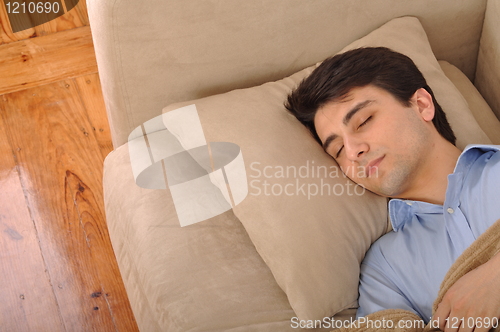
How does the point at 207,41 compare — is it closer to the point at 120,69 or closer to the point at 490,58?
the point at 120,69

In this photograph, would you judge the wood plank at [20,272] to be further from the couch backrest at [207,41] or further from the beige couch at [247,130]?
the couch backrest at [207,41]

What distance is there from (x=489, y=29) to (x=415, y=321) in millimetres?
1010

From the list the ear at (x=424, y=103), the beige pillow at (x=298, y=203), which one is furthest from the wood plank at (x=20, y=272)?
the ear at (x=424, y=103)

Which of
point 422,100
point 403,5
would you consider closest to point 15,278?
point 422,100

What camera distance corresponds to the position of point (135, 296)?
110cm

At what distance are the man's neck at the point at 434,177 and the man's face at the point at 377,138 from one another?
0.02m

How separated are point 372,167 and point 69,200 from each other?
44.9 inches

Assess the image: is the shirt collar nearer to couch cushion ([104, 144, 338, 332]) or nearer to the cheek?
the cheek

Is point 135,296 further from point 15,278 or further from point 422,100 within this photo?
point 422,100

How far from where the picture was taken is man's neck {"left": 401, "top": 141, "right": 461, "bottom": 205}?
113 cm

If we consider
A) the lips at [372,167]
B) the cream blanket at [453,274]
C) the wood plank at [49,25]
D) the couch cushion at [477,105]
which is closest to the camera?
the cream blanket at [453,274]

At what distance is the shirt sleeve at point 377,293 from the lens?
102 cm

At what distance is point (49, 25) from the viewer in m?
2.33

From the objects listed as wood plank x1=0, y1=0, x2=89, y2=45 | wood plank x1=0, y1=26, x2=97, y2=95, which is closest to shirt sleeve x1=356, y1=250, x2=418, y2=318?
wood plank x1=0, y1=26, x2=97, y2=95
